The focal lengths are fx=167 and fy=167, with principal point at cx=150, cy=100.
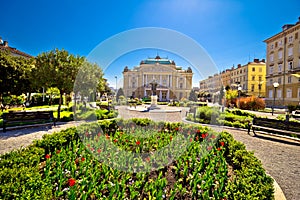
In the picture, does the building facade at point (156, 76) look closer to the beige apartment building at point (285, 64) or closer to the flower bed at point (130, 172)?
the flower bed at point (130, 172)

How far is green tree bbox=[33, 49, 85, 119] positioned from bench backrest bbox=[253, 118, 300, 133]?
10762mm

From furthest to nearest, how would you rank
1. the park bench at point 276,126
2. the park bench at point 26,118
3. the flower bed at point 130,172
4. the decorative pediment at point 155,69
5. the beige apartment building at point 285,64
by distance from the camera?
the beige apartment building at point 285,64 < the decorative pediment at point 155,69 < the park bench at point 26,118 < the park bench at point 276,126 < the flower bed at point 130,172

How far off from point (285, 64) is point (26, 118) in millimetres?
45617

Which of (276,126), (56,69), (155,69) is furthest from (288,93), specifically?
(56,69)

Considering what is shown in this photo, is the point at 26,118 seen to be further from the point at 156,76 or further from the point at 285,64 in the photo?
the point at 285,64

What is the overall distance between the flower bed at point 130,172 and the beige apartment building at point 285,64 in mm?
36840

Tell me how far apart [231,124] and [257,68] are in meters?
58.0

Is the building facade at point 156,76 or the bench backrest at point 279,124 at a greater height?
the building facade at point 156,76

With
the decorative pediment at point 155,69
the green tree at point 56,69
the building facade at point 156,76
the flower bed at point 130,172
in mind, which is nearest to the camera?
→ the flower bed at point 130,172

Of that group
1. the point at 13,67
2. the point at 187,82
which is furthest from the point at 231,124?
the point at 13,67

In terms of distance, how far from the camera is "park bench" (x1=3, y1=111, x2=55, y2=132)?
8250mm

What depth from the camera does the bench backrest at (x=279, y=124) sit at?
25.0 feet

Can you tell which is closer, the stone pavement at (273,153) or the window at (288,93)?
the stone pavement at (273,153)

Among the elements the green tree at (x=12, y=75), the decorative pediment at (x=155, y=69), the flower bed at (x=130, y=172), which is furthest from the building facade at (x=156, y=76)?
the green tree at (x=12, y=75)
